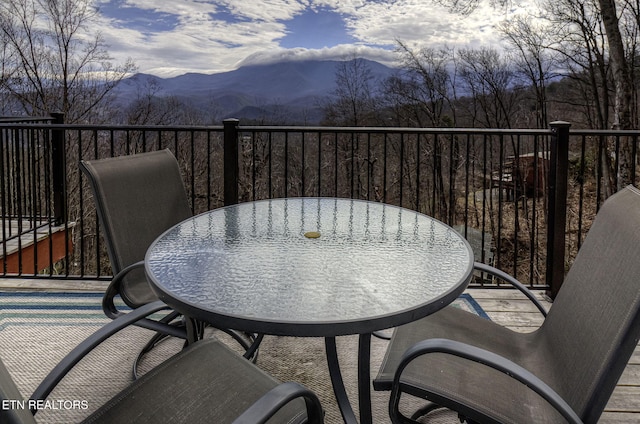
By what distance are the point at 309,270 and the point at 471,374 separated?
60 centimetres

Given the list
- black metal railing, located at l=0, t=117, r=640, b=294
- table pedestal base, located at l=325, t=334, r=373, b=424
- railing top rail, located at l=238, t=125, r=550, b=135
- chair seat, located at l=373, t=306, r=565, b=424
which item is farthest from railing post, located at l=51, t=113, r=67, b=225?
chair seat, located at l=373, t=306, r=565, b=424

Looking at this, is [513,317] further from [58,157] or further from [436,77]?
[436,77]

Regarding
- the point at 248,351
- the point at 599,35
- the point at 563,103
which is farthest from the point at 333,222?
the point at 563,103

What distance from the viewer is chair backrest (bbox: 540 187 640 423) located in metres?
1.10

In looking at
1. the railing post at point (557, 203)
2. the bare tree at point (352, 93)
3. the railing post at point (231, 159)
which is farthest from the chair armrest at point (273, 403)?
the bare tree at point (352, 93)

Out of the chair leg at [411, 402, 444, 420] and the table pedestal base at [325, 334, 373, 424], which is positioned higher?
the table pedestal base at [325, 334, 373, 424]

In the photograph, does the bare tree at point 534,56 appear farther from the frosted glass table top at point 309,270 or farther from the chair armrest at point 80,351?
the chair armrest at point 80,351

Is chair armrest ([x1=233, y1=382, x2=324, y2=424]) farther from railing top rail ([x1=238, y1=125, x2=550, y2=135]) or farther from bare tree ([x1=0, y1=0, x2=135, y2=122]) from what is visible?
bare tree ([x1=0, y1=0, x2=135, y2=122])

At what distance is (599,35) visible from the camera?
10492 millimetres

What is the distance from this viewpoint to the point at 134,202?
6.91ft

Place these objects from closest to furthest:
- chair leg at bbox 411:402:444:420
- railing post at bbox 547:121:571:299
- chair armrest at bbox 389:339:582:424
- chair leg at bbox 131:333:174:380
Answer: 1. chair armrest at bbox 389:339:582:424
2. chair leg at bbox 411:402:444:420
3. chair leg at bbox 131:333:174:380
4. railing post at bbox 547:121:571:299

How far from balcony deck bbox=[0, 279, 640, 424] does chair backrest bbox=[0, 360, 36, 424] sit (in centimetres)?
141

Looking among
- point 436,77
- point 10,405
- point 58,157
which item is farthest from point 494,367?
point 436,77

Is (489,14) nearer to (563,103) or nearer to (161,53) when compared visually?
(563,103)
